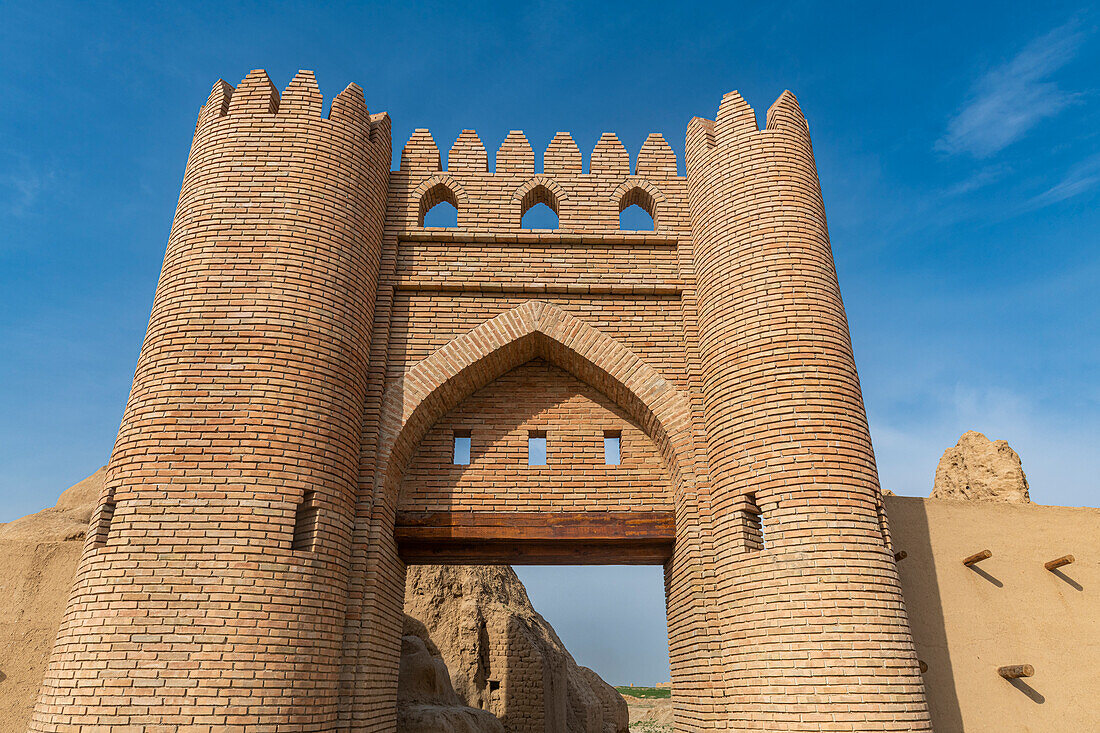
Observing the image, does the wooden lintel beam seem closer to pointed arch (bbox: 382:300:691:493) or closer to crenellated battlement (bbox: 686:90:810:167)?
pointed arch (bbox: 382:300:691:493)

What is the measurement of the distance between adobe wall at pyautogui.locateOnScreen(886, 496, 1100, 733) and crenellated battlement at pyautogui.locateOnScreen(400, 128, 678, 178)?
4.68m

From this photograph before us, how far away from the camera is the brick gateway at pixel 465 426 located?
506 centimetres

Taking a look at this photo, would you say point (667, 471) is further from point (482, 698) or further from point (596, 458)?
point (482, 698)

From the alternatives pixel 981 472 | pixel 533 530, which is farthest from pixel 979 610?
pixel 533 530

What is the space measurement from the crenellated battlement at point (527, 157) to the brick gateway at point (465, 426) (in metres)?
0.04

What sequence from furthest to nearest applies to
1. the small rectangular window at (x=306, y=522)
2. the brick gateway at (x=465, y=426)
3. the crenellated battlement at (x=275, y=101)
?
1. the crenellated battlement at (x=275, y=101)
2. the small rectangular window at (x=306, y=522)
3. the brick gateway at (x=465, y=426)

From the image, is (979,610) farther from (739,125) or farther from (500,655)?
(500,655)

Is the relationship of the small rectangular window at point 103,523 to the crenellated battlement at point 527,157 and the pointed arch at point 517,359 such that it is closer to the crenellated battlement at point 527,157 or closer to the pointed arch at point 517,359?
the pointed arch at point 517,359

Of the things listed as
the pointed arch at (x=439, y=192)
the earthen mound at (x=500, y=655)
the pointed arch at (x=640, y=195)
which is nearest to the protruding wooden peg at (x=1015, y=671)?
the pointed arch at (x=640, y=195)

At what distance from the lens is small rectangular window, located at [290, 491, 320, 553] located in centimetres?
560

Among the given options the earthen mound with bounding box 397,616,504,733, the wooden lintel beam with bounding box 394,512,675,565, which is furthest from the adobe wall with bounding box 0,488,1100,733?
the earthen mound with bounding box 397,616,504,733

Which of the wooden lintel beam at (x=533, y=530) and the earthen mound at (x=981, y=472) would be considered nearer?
the wooden lintel beam at (x=533, y=530)

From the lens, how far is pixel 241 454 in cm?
552

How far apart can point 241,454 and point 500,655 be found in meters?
8.38
